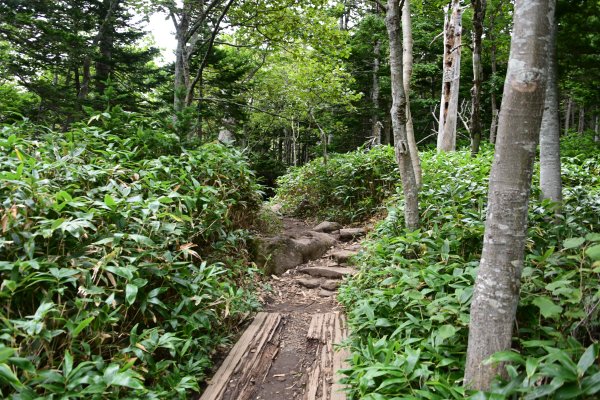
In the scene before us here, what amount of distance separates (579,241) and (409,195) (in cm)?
202

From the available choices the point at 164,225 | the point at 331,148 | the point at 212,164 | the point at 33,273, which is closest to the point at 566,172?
the point at 212,164

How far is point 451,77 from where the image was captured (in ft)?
29.2

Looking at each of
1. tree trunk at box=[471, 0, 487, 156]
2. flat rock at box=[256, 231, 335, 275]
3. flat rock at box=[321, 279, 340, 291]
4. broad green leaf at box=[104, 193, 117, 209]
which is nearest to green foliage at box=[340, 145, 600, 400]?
flat rock at box=[321, 279, 340, 291]

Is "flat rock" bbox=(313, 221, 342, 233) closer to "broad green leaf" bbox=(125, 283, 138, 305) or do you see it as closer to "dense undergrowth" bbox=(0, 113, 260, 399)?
"dense undergrowth" bbox=(0, 113, 260, 399)

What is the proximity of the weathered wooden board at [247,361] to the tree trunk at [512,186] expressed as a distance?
6.06 ft

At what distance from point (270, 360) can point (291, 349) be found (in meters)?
0.28

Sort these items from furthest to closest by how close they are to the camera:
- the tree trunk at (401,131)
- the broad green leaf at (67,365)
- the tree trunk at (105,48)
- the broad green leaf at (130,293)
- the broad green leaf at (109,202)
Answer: the tree trunk at (105,48) < the tree trunk at (401,131) < the broad green leaf at (109,202) < the broad green leaf at (130,293) < the broad green leaf at (67,365)

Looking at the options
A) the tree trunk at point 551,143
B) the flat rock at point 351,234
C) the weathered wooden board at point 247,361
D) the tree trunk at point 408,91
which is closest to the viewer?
the weathered wooden board at point 247,361

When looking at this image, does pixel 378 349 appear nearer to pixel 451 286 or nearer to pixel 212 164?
pixel 451 286

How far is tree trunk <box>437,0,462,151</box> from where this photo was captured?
873 centimetres

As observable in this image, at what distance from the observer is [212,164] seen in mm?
5266

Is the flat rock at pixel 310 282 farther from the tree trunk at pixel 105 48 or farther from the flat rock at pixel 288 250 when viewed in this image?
the tree trunk at pixel 105 48

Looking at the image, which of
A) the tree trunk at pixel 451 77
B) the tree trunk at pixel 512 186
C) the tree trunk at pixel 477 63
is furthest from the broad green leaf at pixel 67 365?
the tree trunk at pixel 451 77

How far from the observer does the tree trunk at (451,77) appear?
873 centimetres
